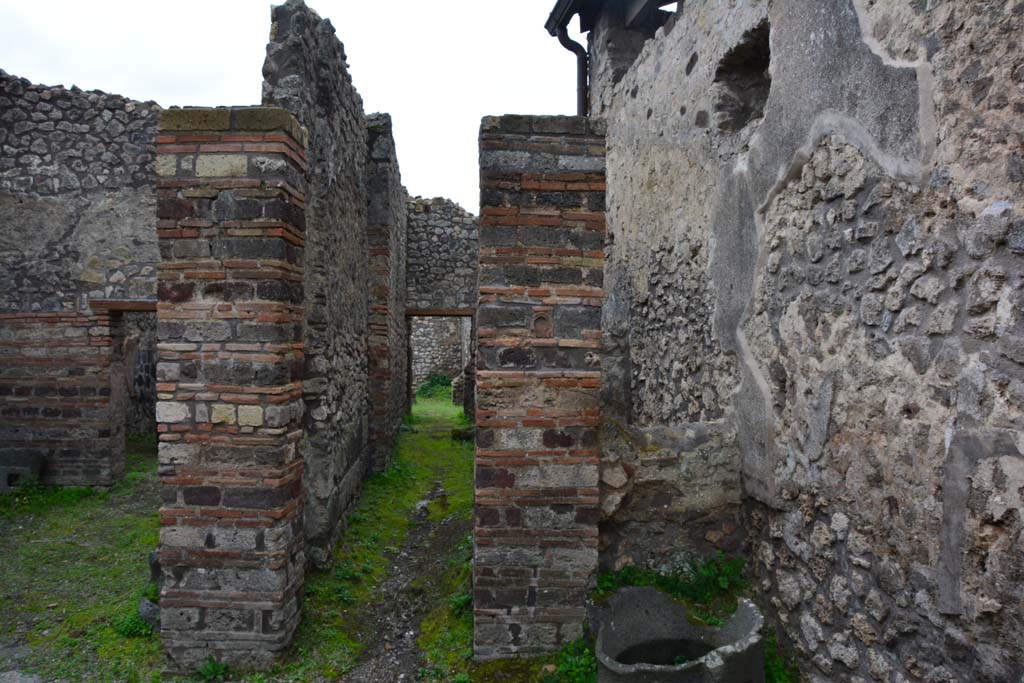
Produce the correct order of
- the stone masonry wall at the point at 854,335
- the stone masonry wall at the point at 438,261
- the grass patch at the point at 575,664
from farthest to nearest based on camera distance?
the stone masonry wall at the point at 438,261, the grass patch at the point at 575,664, the stone masonry wall at the point at 854,335

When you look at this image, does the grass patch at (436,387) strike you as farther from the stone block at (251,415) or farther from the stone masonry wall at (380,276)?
the stone block at (251,415)

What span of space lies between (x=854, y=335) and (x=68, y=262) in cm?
866

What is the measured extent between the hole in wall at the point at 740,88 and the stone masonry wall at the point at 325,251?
9.58ft

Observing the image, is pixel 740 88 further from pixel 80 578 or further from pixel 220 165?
pixel 80 578

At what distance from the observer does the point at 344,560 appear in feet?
17.1

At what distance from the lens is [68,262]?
795cm

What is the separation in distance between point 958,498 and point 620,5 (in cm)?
577

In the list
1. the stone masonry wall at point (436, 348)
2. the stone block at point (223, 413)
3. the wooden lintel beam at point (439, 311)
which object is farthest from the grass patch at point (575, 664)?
the stone masonry wall at point (436, 348)

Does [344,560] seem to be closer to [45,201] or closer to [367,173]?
[367,173]

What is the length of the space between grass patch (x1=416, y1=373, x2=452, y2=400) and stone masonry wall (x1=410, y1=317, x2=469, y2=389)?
15 cm

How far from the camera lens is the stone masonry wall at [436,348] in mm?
21297

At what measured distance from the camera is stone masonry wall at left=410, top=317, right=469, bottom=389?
21.3m

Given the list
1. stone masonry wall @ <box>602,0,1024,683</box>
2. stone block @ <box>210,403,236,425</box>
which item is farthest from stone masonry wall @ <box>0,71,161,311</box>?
stone masonry wall @ <box>602,0,1024,683</box>

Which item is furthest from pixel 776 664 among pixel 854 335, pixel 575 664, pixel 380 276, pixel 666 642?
pixel 380 276
